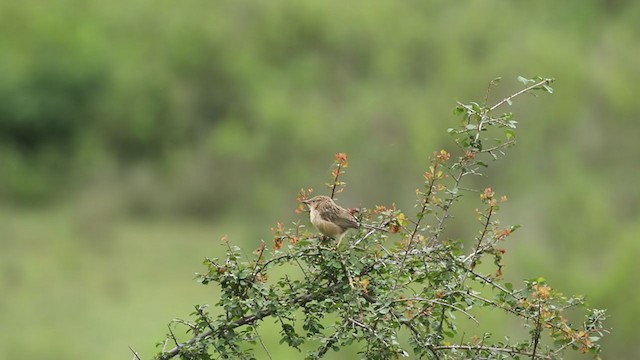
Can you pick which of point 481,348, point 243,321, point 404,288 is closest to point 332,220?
point 404,288

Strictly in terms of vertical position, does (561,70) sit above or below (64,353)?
above

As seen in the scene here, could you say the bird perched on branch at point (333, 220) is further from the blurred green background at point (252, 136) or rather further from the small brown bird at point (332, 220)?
the blurred green background at point (252, 136)

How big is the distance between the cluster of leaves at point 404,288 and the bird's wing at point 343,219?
198 mm

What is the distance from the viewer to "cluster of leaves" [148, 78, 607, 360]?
7000 millimetres

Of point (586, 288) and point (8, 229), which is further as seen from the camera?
point (8, 229)

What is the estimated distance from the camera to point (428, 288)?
7.18 m

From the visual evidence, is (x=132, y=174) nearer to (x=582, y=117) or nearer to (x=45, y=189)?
(x=45, y=189)

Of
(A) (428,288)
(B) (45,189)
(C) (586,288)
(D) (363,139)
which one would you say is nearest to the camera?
(A) (428,288)

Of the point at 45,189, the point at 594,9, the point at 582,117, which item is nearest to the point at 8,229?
the point at 45,189

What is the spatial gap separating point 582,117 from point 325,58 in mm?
12774

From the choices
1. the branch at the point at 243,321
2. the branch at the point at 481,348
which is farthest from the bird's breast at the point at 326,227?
the branch at the point at 481,348

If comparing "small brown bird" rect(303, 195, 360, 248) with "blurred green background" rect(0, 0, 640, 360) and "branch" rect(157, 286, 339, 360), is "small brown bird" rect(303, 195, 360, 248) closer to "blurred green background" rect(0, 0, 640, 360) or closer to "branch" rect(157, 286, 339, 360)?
"branch" rect(157, 286, 339, 360)

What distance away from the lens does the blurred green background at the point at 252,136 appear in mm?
31781

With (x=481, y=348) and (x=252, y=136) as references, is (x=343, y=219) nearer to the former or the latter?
(x=481, y=348)
